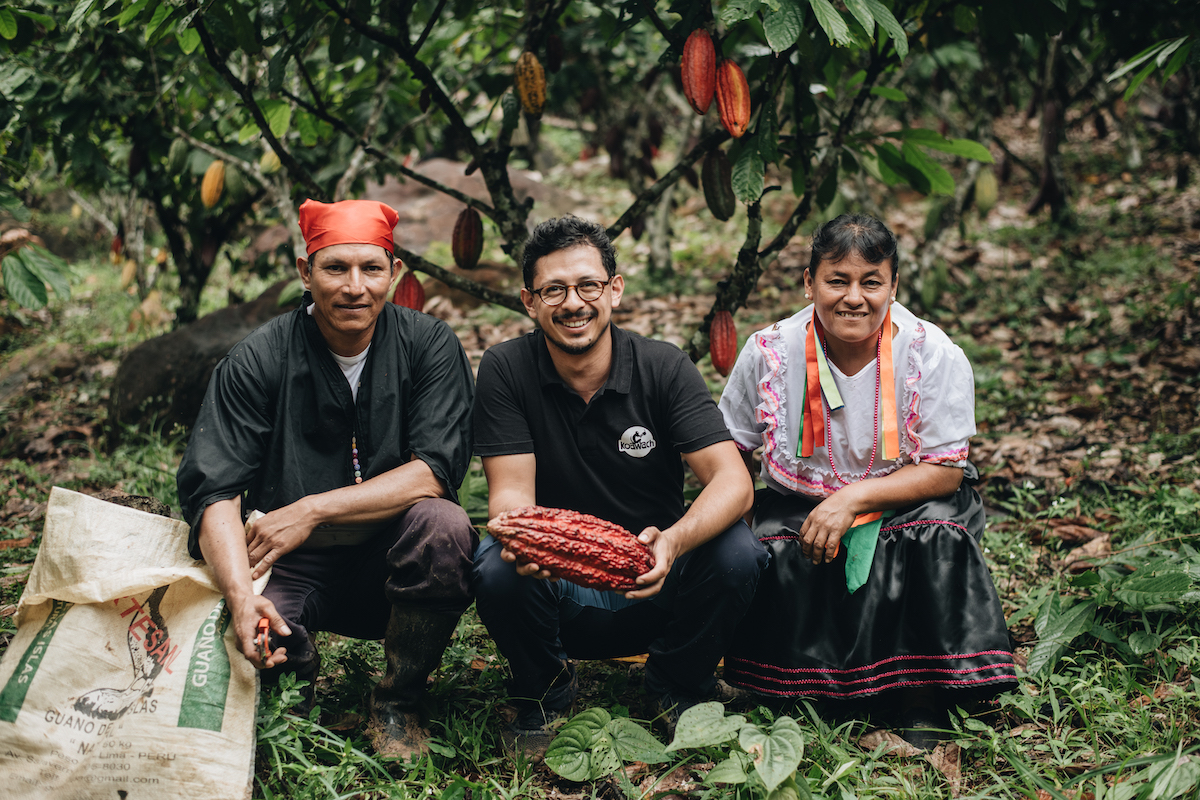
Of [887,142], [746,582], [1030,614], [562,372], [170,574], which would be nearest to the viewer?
[170,574]

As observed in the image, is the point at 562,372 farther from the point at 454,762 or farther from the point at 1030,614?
the point at 1030,614

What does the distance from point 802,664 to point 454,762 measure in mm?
884

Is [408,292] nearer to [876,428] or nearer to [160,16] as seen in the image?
[160,16]

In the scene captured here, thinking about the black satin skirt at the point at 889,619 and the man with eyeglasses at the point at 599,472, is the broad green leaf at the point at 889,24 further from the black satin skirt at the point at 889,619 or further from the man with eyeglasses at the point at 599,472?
the black satin skirt at the point at 889,619

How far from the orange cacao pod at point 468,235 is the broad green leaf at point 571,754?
76.0 inches

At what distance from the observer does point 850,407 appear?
2242mm

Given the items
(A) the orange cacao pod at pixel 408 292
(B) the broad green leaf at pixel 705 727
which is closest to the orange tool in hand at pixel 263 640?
(B) the broad green leaf at pixel 705 727

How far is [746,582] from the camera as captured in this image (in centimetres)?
205

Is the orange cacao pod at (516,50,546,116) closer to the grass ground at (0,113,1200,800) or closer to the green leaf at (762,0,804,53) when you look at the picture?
the green leaf at (762,0,804,53)

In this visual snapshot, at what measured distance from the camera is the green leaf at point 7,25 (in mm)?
2785

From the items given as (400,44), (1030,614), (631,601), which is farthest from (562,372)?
(1030,614)

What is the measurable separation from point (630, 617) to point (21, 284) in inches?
93.1

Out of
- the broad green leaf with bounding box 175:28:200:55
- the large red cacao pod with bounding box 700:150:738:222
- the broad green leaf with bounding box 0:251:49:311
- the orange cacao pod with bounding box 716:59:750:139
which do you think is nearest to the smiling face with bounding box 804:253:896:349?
the orange cacao pod with bounding box 716:59:750:139

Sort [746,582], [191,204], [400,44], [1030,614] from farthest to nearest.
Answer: [191,204] → [400,44] → [1030,614] → [746,582]
